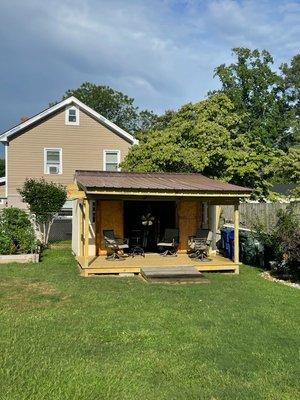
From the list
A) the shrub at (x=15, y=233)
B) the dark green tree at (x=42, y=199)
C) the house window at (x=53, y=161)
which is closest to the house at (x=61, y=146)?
the house window at (x=53, y=161)

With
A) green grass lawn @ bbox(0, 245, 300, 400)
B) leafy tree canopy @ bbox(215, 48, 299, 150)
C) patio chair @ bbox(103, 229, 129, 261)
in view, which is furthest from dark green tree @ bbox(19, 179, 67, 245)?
leafy tree canopy @ bbox(215, 48, 299, 150)

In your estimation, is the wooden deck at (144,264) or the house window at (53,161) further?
the house window at (53,161)

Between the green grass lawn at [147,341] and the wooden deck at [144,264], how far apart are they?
1590 mm

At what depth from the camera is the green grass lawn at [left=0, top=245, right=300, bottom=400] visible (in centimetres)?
502

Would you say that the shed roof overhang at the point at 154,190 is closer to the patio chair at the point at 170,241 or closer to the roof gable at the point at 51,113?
the patio chair at the point at 170,241

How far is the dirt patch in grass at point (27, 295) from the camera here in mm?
8977

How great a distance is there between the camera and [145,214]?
17.0 meters

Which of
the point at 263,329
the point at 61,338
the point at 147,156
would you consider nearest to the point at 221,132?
the point at 147,156

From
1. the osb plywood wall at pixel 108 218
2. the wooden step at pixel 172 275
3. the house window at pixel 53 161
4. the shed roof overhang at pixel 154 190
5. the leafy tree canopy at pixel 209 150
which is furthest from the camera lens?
the house window at pixel 53 161

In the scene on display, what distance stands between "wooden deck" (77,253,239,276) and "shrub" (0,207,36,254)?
264cm

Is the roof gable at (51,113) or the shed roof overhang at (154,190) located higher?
the roof gable at (51,113)

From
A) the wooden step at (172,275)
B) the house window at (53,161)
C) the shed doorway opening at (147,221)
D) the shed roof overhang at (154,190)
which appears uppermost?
the house window at (53,161)

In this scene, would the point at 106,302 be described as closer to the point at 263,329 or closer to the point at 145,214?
the point at 263,329

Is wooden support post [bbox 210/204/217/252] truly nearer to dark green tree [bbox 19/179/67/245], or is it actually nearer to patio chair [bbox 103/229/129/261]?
patio chair [bbox 103/229/129/261]
